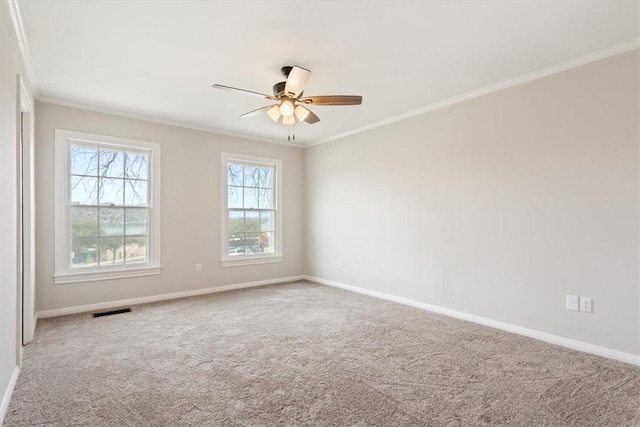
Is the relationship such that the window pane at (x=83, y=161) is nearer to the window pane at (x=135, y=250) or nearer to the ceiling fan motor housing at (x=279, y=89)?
the window pane at (x=135, y=250)

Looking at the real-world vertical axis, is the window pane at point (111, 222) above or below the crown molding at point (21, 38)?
below

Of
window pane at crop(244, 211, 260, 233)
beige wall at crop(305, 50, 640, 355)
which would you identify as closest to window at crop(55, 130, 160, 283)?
window pane at crop(244, 211, 260, 233)

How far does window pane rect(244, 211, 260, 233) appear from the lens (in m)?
5.51

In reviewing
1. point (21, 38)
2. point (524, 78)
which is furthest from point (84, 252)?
point (524, 78)

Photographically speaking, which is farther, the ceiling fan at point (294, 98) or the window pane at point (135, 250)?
the window pane at point (135, 250)

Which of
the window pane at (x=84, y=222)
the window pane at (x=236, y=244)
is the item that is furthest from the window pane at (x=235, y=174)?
the window pane at (x=84, y=222)

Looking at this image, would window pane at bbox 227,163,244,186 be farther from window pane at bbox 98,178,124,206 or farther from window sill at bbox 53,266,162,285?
window sill at bbox 53,266,162,285

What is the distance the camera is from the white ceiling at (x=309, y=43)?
2.24m

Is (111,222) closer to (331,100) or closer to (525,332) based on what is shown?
(331,100)

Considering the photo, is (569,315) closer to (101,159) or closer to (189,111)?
(189,111)

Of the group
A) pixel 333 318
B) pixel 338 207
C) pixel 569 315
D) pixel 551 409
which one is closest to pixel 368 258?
pixel 338 207

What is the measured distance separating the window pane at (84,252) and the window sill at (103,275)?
0.39ft

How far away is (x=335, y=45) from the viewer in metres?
2.67

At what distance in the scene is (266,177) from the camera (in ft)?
18.9
